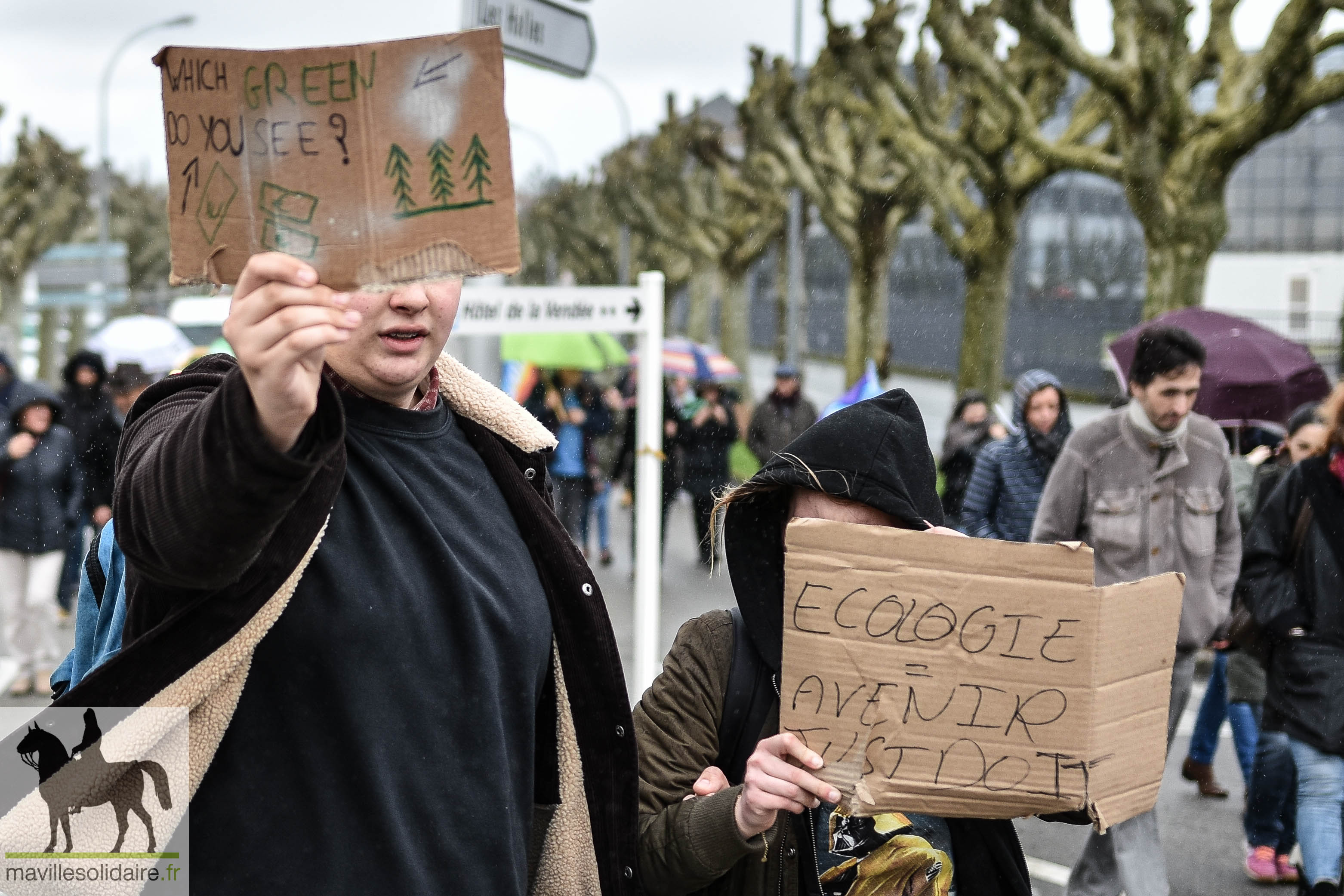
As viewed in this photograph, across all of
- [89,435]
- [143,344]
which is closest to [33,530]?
[89,435]

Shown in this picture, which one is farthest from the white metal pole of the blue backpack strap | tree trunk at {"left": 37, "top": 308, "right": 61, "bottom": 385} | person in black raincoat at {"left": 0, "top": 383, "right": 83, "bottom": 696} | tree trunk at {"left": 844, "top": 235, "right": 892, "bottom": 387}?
tree trunk at {"left": 37, "top": 308, "right": 61, "bottom": 385}

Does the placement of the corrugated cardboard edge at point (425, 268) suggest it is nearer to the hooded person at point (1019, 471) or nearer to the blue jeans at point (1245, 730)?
the hooded person at point (1019, 471)

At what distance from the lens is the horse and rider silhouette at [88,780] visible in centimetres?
171

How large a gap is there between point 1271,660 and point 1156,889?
0.92 metres

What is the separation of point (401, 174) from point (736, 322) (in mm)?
30479

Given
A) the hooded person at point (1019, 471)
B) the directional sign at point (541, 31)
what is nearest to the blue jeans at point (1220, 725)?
the hooded person at point (1019, 471)

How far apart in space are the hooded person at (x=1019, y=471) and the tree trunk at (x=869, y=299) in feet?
48.2

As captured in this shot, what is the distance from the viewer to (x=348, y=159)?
157 cm

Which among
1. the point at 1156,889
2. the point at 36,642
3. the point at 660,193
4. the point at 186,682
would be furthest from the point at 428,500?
the point at 660,193

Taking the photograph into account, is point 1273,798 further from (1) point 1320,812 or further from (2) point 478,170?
(2) point 478,170

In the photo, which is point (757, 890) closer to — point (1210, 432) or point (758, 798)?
point (758, 798)

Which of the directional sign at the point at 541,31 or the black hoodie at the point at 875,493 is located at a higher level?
the directional sign at the point at 541,31

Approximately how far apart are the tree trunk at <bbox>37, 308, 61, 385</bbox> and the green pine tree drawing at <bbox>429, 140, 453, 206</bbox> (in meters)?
43.0

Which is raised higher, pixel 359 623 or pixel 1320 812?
pixel 359 623
